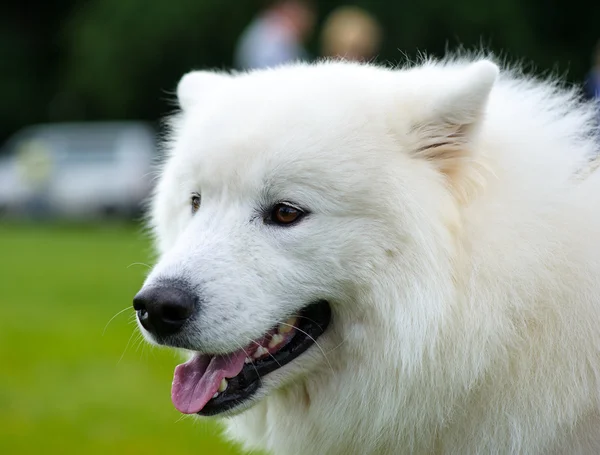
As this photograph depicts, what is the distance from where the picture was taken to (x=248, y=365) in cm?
316

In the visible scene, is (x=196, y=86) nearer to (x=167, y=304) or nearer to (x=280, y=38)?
(x=167, y=304)

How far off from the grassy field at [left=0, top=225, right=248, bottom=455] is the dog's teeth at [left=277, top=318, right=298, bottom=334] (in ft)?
2.10

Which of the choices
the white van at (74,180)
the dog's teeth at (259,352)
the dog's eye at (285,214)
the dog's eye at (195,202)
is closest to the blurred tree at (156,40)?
the white van at (74,180)

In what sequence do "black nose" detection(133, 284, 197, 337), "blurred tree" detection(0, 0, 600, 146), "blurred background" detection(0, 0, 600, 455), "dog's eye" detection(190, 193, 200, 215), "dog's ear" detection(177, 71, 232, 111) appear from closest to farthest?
"black nose" detection(133, 284, 197, 337) < "dog's eye" detection(190, 193, 200, 215) < "dog's ear" detection(177, 71, 232, 111) < "blurred background" detection(0, 0, 600, 455) < "blurred tree" detection(0, 0, 600, 146)

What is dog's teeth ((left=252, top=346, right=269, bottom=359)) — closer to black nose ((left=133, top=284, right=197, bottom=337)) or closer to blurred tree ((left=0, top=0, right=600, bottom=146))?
black nose ((left=133, top=284, right=197, bottom=337))

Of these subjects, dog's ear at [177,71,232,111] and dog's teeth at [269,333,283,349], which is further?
dog's ear at [177,71,232,111]

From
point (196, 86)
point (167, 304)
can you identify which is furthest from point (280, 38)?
point (167, 304)

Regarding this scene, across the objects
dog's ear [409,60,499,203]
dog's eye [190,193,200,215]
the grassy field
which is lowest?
the grassy field

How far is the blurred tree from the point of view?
89.6 ft

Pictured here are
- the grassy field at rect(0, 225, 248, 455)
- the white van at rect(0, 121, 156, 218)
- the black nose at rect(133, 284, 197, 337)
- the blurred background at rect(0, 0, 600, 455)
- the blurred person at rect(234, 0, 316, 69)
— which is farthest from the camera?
the white van at rect(0, 121, 156, 218)

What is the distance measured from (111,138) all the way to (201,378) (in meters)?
26.8

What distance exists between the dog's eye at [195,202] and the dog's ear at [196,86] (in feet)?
1.63

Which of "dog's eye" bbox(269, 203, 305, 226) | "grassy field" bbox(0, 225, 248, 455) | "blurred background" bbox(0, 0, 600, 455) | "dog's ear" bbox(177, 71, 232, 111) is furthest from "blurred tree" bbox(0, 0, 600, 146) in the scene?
"dog's eye" bbox(269, 203, 305, 226)

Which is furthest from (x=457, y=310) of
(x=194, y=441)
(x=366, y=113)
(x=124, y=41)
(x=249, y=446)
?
(x=124, y=41)
